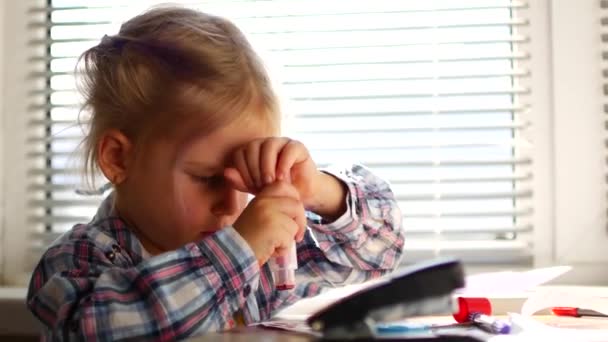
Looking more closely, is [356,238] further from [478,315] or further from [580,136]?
[580,136]

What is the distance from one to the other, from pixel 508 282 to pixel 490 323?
0.24 m

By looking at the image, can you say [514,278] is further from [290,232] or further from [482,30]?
[482,30]

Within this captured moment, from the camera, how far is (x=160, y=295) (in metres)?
0.85

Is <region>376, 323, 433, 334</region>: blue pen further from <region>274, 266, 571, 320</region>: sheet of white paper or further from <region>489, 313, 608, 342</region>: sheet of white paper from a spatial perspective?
<region>274, 266, 571, 320</region>: sheet of white paper

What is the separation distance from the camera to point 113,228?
1.07m

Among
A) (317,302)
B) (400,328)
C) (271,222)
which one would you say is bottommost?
(317,302)

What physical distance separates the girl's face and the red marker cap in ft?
0.98

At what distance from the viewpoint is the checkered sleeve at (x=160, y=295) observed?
2.78 feet

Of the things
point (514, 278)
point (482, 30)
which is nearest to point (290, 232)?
point (514, 278)

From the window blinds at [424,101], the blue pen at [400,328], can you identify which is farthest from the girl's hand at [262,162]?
the window blinds at [424,101]

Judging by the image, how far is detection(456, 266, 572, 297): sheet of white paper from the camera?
1.15 meters

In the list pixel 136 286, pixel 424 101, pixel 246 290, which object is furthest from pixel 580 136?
pixel 136 286

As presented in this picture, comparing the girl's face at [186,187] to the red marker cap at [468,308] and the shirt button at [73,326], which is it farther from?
the red marker cap at [468,308]

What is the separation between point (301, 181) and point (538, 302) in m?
0.35
